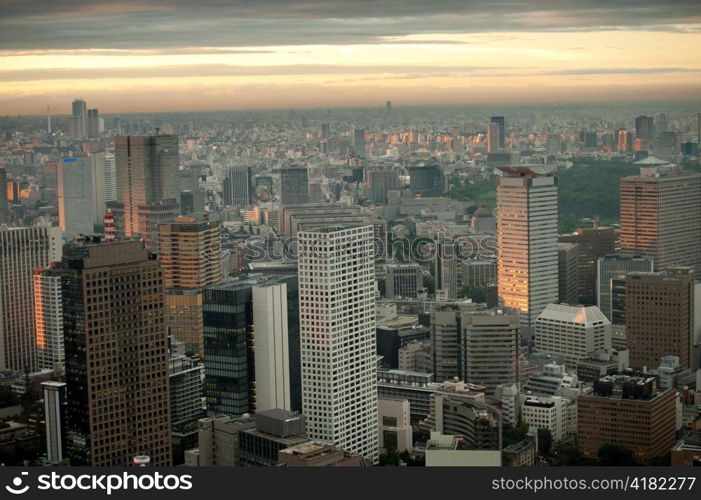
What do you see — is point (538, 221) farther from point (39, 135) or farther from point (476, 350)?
point (39, 135)

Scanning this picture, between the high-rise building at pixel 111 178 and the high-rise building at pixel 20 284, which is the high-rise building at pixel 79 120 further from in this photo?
the high-rise building at pixel 111 178

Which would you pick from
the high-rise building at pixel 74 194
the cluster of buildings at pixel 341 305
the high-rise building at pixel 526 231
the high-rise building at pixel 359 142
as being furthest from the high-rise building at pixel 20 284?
the high-rise building at pixel 526 231

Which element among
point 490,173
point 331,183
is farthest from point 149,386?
point 490,173

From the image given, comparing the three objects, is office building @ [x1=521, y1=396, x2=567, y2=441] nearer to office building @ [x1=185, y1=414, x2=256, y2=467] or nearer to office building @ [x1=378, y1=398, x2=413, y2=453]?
office building @ [x1=378, y1=398, x2=413, y2=453]

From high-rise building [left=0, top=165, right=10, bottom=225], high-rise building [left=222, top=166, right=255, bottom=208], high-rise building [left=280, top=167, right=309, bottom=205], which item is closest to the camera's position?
high-rise building [left=0, top=165, right=10, bottom=225]

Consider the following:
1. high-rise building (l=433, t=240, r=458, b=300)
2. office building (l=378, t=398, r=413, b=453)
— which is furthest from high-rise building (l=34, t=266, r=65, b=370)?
high-rise building (l=433, t=240, r=458, b=300)
